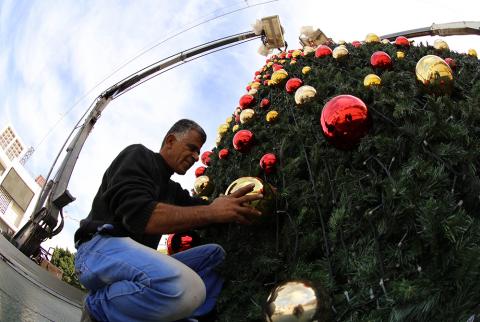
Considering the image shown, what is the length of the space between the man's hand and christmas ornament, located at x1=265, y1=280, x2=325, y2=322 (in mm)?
497

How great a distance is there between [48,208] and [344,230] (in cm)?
510

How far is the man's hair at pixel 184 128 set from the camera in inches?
88.0

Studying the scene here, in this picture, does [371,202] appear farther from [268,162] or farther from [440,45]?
[440,45]

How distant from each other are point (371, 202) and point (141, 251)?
942mm

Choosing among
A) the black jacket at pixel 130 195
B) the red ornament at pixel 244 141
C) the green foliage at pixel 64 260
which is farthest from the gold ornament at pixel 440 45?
the green foliage at pixel 64 260

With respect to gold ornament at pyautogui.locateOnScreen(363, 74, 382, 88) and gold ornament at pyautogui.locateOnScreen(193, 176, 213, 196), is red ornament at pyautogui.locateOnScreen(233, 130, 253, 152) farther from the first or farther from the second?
gold ornament at pyautogui.locateOnScreen(363, 74, 382, 88)

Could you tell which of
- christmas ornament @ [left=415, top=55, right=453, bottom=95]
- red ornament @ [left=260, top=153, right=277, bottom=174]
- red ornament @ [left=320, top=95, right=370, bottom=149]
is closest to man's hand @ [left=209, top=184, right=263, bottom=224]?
red ornament @ [left=260, top=153, right=277, bottom=174]

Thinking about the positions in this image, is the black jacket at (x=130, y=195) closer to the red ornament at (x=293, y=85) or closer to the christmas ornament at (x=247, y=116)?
the christmas ornament at (x=247, y=116)

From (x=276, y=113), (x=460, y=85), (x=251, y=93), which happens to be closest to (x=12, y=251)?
(x=251, y=93)

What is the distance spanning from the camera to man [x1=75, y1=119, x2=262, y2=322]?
1.62 metres

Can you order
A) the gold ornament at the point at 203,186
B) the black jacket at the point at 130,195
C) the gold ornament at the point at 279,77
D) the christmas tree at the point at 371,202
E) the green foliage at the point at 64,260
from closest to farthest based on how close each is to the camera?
the christmas tree at the point at 371,202 → the black jacket at the point at 130,195 → the gold ornament at the point at 203,186 → the gold ornament at the point at 279,77 → the green foliage at the point at 64,260

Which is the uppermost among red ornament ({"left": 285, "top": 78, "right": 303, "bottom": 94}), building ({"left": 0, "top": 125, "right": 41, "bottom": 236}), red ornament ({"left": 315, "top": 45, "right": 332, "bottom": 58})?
building ({"left": 0, "top": 125, "right": 41, "bottom": 236})

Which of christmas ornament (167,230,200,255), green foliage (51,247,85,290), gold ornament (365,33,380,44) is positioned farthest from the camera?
green foliage (51,247,85,290)

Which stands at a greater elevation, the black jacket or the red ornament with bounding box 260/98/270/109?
the red ornament with bounding box 260/98/270/109
